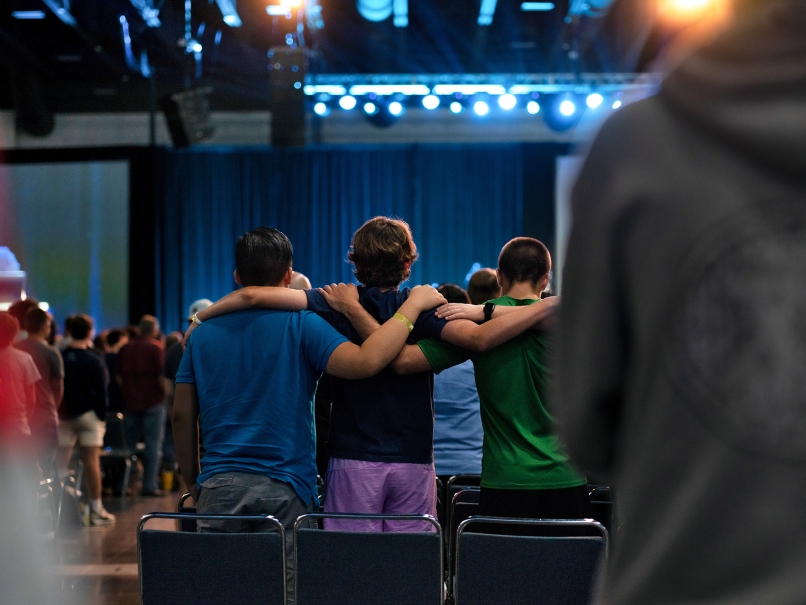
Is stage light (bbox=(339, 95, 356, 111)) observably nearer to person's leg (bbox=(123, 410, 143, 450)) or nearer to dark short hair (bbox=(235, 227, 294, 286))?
person's leg (bbox=(123, 410, 143, 450))

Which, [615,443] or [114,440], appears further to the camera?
[114,440]

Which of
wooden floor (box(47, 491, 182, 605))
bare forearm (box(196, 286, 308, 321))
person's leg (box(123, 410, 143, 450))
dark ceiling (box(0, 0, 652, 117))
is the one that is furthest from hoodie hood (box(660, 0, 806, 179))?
dark ceiling (box(0, 0, 652, 117))

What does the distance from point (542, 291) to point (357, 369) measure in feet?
2.18

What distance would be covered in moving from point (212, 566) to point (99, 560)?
3431 mm

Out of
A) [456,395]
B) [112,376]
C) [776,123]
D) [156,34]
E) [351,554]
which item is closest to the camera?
[776,123]

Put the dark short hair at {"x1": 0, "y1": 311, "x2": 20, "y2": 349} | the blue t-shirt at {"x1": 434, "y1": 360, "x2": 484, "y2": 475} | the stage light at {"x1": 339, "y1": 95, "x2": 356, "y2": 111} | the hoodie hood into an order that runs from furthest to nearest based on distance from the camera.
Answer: the stage light at {"x1": 339, "y1": 95, "x2": 356, "y2": 111} → the dark short hair at {"x1": 0, "y1": 311, "x2": 20, "y2": 349} → the blue t-shirt at {"x1": 434, "y1": 360, "x2": 484, "y2": 475} → the hoodie hood

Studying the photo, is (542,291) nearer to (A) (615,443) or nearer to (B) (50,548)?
(A) (615,443)

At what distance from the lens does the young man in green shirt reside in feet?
7.72

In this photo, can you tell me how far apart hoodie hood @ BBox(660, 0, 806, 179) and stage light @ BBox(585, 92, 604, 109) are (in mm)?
10937

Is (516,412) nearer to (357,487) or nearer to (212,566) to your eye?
(357,487)

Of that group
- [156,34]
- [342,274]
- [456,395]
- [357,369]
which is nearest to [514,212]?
[342,274]

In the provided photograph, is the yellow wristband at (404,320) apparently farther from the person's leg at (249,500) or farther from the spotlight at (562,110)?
the spotlight at (562,110)

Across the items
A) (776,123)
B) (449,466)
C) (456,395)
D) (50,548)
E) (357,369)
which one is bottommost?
(50,548)

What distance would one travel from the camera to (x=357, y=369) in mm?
2271
